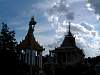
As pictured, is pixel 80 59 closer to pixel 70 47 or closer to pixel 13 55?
pixel 70 47

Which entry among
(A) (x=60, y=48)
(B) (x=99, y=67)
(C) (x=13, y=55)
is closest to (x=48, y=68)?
(A) (x=60, y=48)

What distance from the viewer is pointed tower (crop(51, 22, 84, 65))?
88688 millimetres

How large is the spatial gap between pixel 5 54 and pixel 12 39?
14.0 m

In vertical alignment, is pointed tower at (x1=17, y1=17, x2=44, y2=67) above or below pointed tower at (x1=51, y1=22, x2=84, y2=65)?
above

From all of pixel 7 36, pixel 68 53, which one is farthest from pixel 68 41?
pixel 7 36

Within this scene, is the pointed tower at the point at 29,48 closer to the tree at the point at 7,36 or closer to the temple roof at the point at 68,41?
the tree at the point at 7,36

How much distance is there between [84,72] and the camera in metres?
75.2

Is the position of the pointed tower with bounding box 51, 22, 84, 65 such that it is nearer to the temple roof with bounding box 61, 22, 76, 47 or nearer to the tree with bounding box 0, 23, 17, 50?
the temple roof with bounding box 61, 22, 76, 47

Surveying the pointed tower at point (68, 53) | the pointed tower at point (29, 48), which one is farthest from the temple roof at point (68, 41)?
the pointed tower at point (29, 48)

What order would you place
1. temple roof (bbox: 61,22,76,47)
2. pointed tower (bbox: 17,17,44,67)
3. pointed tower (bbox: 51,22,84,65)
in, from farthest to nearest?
temple roof (bbox: 61,22,76,47), pointed tower (bbox: 51,22,84,65), pointed tower (bbox: 17,17,44,67)

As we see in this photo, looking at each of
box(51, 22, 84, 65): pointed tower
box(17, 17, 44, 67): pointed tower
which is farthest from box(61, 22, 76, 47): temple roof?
box(17, 17, 44, 67): pointed tower

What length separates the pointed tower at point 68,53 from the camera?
88688mm

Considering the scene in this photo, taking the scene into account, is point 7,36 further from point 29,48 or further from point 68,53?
point 68,53

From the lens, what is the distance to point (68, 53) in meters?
88.7
